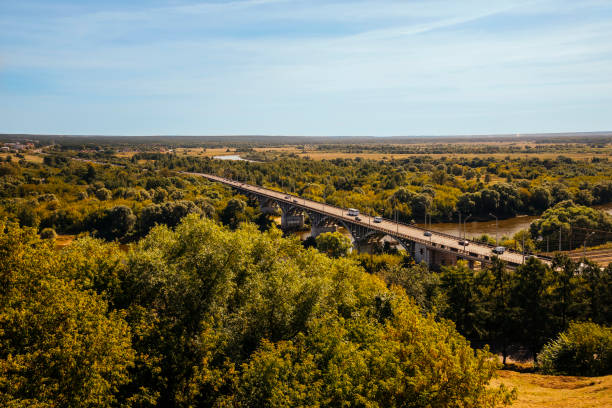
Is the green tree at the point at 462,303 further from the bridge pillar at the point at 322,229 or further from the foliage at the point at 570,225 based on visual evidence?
the bridge pillar at the point at 322,229

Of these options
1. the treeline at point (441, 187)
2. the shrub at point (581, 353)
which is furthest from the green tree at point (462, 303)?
the treeline at point (441, 187)

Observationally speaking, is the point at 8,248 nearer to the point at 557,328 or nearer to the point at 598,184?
the point at 557,328

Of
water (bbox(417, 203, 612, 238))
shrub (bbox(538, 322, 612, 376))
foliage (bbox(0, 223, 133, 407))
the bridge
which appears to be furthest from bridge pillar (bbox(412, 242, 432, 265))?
foliage (bbox(0, 223, 133, 407))

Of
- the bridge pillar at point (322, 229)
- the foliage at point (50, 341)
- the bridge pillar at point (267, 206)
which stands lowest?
the bridge pillar at point (322, 229)

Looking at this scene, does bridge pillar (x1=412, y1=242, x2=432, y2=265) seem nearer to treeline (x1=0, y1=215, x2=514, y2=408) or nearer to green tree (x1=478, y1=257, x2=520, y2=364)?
green tree (x1=478, y1=257, x2=520, y2=364)

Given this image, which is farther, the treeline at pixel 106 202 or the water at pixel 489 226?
the water at pixel 489 226

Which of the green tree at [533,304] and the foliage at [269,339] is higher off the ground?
the foliage at [269,339]
